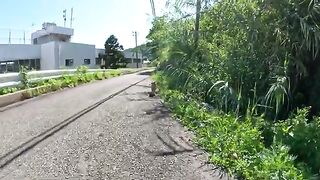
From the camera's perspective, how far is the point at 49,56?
38406mm

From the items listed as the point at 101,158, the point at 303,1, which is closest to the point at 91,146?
the point at 101,158

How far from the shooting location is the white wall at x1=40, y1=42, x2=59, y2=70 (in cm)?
3762

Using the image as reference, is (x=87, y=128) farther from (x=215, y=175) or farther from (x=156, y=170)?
(x=215, y=175)

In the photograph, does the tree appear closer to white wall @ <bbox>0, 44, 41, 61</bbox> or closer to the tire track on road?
white wall @ <bbox>0, 44, 41, 61</bbox>

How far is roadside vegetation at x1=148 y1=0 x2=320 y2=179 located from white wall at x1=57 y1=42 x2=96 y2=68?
31.5 metres

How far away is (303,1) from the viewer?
6180mm

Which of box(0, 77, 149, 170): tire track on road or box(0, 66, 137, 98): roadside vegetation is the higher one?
box(0, 66, 137, 98): roadside vegetation

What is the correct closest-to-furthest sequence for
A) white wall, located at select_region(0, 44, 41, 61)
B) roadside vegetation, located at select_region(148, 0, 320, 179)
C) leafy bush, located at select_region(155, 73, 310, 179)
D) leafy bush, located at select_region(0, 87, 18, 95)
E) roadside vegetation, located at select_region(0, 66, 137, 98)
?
leafy bush, located at select_region(155, 73, 310, 179)
roadside vegetation, located at select_region(148, 0, 320, 179)
leafy bush, located at select_region(0, 87, 18, 95)
roadside vegetation, located at select_region(0, 66, 137, 98)
white wall, located at select_region(0, 44, 41, 61)

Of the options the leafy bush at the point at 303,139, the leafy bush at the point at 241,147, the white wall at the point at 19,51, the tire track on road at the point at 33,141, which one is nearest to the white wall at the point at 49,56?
the white wall at the point at 19,51

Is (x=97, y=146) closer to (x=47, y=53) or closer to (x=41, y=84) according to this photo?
(x=41, y=84)

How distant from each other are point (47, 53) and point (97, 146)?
35.6 metres

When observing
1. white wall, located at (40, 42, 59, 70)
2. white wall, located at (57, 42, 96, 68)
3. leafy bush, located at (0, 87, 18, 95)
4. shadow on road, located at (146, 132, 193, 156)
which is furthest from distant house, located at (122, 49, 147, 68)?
shadow on road, located at (146, 132, 193, 156)

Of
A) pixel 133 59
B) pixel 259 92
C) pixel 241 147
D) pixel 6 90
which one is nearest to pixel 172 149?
pixel 241 147

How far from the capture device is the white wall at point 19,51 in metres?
33.8
